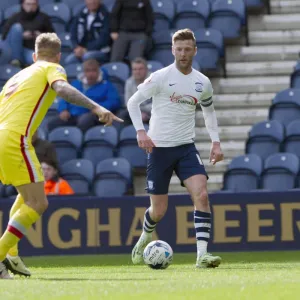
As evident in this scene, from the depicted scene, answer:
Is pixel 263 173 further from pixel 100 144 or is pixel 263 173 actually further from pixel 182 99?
pixel 182 99

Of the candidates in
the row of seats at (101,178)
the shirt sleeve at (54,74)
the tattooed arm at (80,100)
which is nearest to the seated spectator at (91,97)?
the row of seats at (101,178)

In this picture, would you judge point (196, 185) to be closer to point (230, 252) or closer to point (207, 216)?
point (207, 216)

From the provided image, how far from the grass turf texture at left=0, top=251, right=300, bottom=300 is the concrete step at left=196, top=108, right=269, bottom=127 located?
14.4 feet

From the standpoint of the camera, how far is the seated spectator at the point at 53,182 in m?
13.7

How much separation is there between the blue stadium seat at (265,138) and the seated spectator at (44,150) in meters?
2.53

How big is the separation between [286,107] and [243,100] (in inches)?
52.0

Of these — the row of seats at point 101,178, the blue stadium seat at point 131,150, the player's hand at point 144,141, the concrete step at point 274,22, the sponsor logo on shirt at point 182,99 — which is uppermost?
the concrete step at point 274,22

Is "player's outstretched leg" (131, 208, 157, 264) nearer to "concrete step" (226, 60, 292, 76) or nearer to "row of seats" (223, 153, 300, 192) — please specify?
"row of seats" (223, 153, 300, 192)

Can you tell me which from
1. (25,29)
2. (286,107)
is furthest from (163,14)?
(286,107)

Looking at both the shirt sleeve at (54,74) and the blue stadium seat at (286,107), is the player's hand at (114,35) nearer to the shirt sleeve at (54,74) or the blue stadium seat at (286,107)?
the blue stadium seat at (286,107)

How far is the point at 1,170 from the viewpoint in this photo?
28.5 feet

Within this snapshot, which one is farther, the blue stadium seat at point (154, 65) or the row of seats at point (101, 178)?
the blue stadium seat at point (154, 65)

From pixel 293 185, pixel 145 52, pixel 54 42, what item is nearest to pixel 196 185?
pixel 54 42

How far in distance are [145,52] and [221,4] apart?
1439 mm
